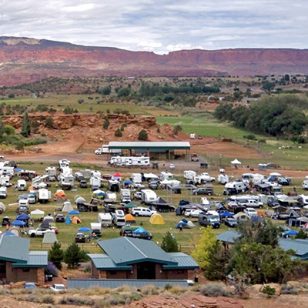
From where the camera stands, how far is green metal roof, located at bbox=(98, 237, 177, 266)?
2531 centimetres

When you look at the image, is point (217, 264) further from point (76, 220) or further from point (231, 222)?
point (76, 220)

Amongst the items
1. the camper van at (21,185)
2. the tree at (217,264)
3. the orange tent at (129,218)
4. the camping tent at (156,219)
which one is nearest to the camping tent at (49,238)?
the orange tent at (129,218)

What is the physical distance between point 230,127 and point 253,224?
2813 inches

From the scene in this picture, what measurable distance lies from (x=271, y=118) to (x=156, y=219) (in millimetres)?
54557

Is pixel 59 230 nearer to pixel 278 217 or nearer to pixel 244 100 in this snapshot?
pixel 278 217

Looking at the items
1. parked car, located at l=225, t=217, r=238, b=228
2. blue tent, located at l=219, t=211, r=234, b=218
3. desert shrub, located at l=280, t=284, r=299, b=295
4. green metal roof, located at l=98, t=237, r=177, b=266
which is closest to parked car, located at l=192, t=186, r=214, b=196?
blue tent, located at l=219, t=211, r=234, b=218

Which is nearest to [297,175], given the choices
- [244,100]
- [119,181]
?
[119,181]

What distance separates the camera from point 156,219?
39312mm

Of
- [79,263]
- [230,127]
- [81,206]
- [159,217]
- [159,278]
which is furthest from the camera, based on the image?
[230,127]

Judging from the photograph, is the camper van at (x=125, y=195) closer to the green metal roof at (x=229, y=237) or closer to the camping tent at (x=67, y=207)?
the camping tent at (x=67, y=207)

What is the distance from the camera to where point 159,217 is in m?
39.4

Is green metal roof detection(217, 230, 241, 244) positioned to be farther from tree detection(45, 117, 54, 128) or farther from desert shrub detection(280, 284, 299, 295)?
tree detection(45, 117, 54, 128)

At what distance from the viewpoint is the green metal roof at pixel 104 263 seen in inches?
982

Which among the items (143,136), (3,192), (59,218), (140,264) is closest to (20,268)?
(140,264)
